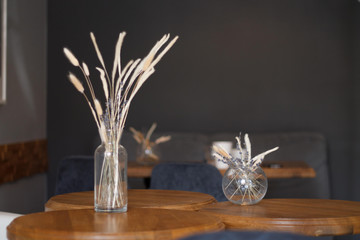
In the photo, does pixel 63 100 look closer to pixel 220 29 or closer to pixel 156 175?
pixel 220 29

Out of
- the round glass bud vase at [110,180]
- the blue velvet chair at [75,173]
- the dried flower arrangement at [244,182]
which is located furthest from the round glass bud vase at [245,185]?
the blue velvet chair at [75,173]

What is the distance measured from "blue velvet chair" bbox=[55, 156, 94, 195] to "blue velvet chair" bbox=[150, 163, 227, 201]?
458 mm

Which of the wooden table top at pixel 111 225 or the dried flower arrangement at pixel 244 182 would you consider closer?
the wooden table top at pixel 111 225

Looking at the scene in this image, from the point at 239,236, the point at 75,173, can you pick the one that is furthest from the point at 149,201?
the point at 239,236

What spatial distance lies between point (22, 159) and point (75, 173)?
5.16ft

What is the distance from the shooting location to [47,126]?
17.1 ft

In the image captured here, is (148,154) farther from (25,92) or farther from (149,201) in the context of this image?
(149,201)

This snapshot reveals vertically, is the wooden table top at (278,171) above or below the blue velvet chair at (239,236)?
below

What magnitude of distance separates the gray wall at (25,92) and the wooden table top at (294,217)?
276 centimetres

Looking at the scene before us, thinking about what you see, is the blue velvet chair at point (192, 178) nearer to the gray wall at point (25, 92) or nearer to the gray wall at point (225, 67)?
the gray wall at point (25, 92)

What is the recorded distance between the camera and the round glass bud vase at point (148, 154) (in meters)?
3.89

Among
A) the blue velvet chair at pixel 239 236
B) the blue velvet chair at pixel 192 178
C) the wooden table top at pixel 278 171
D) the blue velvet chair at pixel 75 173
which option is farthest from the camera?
the wooden table top at pixel 278 171

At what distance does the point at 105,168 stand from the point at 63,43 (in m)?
3.56

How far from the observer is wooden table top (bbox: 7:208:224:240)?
1.47 m
